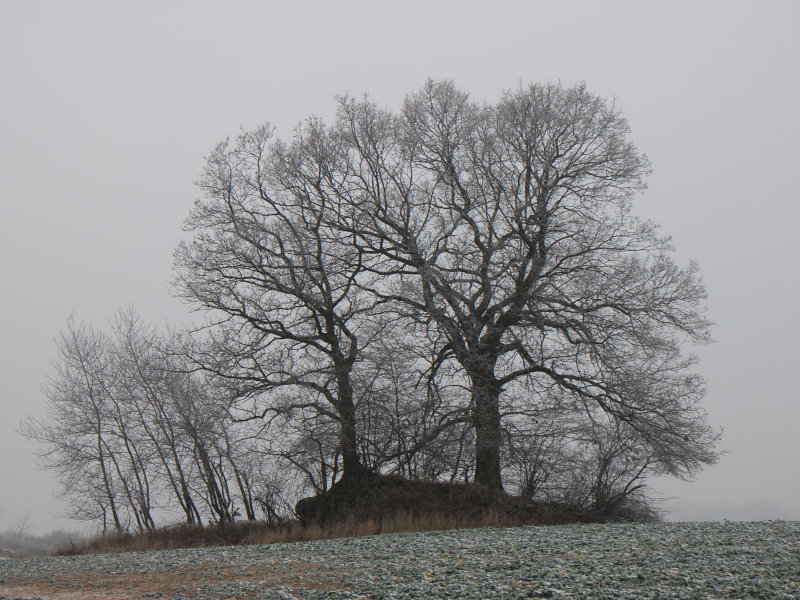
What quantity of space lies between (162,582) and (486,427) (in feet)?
35.1

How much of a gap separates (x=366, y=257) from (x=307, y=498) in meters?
7.71

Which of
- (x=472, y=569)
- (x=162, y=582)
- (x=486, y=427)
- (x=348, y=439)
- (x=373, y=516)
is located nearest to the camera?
(x=472, y=569)

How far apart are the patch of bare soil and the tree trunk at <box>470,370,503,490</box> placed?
8870mm

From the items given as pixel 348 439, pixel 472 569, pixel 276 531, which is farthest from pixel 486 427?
pixel 472 569

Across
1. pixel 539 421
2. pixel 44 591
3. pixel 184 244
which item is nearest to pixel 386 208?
pixel 184 244

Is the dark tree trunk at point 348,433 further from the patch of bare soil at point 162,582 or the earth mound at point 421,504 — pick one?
the patch of bare soil at point 162,582

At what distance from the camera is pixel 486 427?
18.0 m

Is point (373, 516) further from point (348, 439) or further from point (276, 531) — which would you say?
point (276, 531)

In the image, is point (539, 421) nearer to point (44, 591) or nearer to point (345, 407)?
point (345, 407)

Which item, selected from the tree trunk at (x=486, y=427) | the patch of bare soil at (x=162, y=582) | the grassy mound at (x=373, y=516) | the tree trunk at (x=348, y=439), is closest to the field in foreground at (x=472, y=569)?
the patch of bare soil at (x=162, y=582)

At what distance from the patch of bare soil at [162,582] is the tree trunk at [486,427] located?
8.87m

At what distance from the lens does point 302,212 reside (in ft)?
67.6

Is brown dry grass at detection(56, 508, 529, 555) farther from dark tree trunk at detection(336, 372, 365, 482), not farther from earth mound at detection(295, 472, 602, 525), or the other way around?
dark tree trunk at detection(336, 372, 365, 482)

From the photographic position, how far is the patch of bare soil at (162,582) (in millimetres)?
8156
